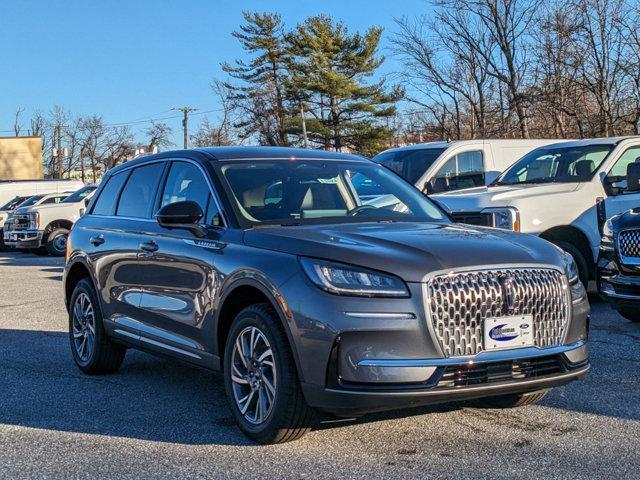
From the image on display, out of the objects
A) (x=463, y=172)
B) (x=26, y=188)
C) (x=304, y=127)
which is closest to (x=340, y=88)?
(x=304, y=127)

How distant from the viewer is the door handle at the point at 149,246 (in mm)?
5805

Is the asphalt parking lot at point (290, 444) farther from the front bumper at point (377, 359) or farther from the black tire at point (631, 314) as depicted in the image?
the black tire at point (631, 314)

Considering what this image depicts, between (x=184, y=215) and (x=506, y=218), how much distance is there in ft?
16.2

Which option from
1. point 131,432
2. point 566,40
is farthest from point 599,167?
point 566,40

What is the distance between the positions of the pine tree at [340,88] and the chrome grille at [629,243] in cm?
4528

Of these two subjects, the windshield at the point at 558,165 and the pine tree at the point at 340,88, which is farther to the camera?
the pine tree at the point at 340,88

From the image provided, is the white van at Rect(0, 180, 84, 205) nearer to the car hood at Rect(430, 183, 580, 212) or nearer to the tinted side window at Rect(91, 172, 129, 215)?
the car hood at Rect(430, 183, 580, 212)

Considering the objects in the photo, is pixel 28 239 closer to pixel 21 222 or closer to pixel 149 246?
pixel 21 222

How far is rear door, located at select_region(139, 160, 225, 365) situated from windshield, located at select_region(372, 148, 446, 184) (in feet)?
21.3

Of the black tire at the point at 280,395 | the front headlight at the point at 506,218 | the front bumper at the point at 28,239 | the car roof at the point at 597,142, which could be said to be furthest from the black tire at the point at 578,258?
the front bumper at the point at 28,239

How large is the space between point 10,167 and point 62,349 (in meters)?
61.8

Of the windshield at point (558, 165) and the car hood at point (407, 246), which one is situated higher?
the windshield at point (558, 165)

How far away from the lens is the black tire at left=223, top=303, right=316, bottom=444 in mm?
4395

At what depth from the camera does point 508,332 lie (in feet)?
14.1
